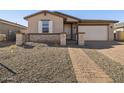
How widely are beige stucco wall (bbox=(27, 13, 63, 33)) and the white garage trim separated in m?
5.89

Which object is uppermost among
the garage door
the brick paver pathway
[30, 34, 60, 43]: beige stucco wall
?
the garage door

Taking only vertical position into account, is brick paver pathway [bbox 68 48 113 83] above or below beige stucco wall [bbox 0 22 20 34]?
below

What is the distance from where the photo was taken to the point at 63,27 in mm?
19812

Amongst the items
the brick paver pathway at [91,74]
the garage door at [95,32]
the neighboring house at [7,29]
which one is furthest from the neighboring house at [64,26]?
the brick paver pathway at [91,74]

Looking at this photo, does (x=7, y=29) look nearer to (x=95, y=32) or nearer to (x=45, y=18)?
(x=45, y=18)

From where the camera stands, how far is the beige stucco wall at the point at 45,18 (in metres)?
19.4

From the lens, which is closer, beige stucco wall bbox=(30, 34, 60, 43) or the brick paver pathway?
the brick paver pathway

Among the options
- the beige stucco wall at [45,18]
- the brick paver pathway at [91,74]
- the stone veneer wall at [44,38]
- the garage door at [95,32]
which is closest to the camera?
the brick paver pathway at [91,74]

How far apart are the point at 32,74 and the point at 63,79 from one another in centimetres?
110

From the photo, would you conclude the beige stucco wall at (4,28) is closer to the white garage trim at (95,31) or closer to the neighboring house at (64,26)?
the neighboring house at (64,26)

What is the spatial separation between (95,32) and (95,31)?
129 mm

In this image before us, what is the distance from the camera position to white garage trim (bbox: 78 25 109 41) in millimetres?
24828

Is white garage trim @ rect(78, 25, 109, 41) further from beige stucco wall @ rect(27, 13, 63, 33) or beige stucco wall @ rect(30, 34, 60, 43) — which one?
beige stucco wall @ rect(30, 34, 60, 43)

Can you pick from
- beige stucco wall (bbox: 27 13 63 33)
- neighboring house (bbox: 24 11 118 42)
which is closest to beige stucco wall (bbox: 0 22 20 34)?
neighboring house (bbox: 24 11 118 42)
